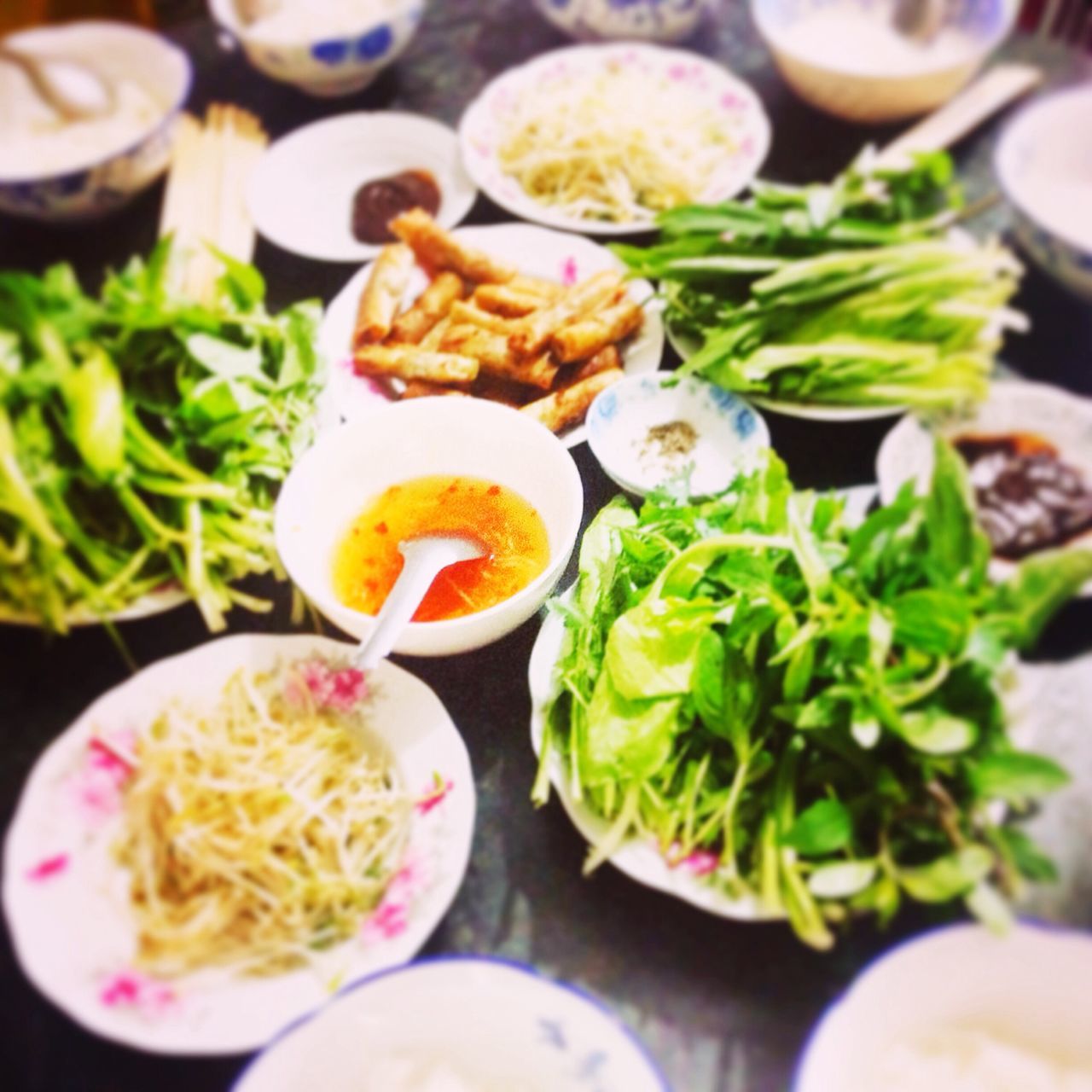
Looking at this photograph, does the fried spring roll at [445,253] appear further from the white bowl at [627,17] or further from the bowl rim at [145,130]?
the white bowl at [627,17]

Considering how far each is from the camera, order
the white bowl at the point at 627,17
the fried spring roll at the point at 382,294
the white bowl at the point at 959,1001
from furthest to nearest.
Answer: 1. the white bowl at the point at 627,17
2. the fried spring roll at the point at 382,294
3. the white bowl at the point at 959,1001

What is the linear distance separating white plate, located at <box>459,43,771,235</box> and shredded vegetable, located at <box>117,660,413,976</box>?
0.78 m

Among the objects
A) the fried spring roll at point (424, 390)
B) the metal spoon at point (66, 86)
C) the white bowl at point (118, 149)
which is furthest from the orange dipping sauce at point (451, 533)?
the metal spoon at point (66, 86)

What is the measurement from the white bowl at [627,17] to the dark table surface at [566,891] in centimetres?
68

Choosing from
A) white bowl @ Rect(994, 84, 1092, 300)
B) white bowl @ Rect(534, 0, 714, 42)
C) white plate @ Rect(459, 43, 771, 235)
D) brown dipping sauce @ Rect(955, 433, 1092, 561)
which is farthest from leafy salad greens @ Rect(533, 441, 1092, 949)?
white bowl @ Rect(534, 0, 714, 42)

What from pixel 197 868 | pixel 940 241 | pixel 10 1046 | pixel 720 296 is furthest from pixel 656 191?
pixel 10 1046

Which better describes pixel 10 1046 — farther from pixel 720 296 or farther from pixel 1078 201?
pixel 1078 201

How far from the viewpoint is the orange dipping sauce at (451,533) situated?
81 centimetres

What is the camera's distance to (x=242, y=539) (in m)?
0.85

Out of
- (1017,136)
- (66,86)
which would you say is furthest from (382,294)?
(1017,136)

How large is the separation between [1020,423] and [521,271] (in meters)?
0.68

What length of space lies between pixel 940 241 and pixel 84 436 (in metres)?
0.80

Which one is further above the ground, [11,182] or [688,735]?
[11,182]

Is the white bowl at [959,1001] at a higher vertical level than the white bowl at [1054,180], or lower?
lower
